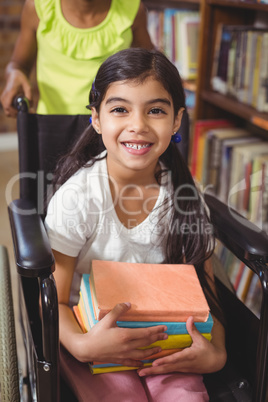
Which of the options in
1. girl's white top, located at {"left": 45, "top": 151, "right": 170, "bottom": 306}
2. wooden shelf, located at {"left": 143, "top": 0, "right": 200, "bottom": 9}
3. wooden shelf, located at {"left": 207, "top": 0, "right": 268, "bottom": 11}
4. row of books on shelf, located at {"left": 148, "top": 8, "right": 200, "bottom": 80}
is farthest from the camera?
wooden shelf, located at {"left": 143, "top": 0, "right": 200, "bottom": 9}

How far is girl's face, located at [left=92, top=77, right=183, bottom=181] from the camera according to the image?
1.03 m

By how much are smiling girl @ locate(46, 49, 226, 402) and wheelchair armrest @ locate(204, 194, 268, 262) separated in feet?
0.25

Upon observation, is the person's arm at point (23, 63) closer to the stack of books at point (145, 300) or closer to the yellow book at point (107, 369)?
the stack of books at point (145, 300)

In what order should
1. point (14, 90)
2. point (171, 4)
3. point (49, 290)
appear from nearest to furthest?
point (49, 290) → point (14, 90) → point (171, 4)

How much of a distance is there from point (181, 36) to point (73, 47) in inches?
43.7

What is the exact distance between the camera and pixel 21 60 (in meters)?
1.48

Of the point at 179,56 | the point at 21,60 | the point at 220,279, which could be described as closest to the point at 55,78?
the point at 21,60

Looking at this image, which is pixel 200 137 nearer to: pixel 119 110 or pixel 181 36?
pixel 181 36

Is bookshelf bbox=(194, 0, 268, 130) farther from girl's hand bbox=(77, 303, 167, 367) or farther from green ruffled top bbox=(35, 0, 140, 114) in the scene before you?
girl's hand bbox=(77, 303, 167, 367)

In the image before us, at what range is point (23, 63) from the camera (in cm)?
148

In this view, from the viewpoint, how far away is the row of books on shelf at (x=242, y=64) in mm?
1889

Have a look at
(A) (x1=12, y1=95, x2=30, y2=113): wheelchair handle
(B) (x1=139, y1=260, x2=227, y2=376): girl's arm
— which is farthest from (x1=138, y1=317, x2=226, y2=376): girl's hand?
(A) (x1=12, y1=95, x2=30, y2=113): wheelchair handle

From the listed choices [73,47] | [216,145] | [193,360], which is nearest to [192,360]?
[193,360]

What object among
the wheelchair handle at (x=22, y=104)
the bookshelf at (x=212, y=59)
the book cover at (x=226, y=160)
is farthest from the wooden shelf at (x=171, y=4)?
the wheelchair handle at (x=22, y=104)
